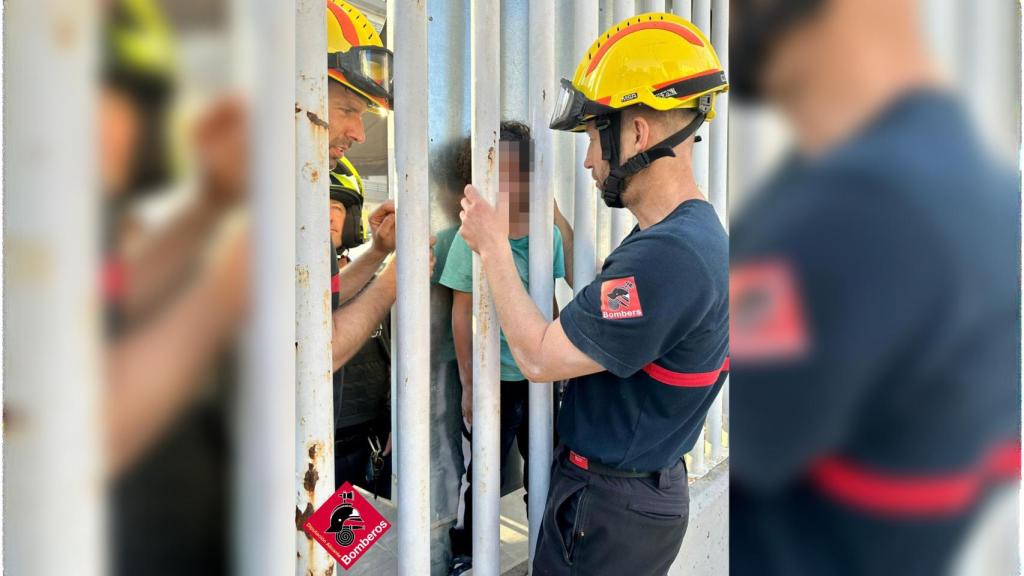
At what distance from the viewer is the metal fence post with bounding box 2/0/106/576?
0.44 meters

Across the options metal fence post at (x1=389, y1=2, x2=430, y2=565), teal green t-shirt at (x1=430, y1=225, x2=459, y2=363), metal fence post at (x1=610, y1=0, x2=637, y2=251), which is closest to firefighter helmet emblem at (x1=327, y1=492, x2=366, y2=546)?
metal fence post at (x1=389, y1=2, x2=430, y2=565)

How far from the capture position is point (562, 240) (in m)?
2.32

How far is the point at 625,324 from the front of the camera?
59.2 inches

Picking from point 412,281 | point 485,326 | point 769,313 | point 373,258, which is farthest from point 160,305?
point 373,258

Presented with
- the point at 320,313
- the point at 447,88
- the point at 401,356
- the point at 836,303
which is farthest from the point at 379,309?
the point at 836,303

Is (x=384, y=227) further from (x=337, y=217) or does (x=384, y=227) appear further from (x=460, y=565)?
(x=460, y=565)

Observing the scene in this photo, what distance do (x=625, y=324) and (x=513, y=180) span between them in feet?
2.01

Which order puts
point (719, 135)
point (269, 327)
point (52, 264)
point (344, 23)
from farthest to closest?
point (719, 135), point (344, 23), point (269, 327), point (52, 264)

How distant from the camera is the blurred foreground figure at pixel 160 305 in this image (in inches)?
17.5

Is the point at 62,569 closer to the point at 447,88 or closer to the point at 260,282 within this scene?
the point at 260,282

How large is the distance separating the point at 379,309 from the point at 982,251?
1374 mm

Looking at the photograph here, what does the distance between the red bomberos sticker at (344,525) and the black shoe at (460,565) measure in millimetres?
1188

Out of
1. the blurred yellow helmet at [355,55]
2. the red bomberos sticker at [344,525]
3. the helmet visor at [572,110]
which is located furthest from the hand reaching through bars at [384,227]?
the red bomberos sticker at [344,525]

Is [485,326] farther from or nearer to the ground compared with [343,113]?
nearer to the ground
